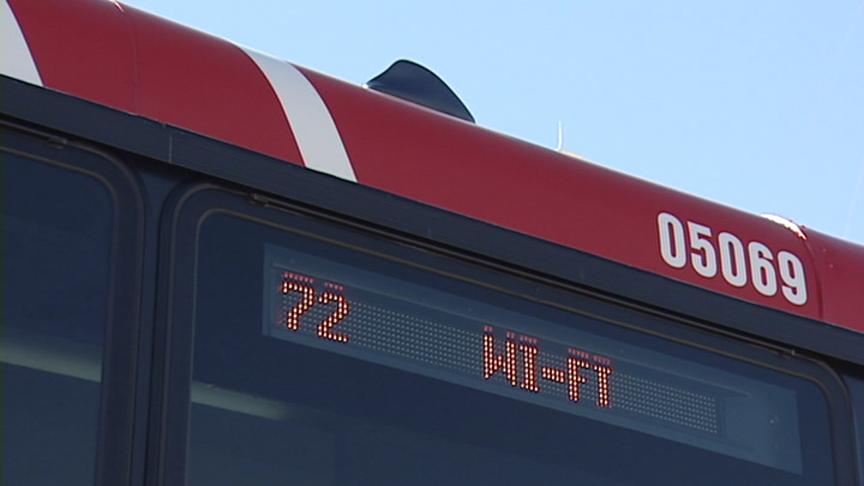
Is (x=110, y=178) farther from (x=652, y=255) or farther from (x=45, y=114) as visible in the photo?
(x=652, y=255)

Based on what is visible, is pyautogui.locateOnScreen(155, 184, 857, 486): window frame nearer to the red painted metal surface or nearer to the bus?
the bus

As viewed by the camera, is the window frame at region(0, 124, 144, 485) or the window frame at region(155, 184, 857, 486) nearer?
the window frame at region(0, 124, 144, 485)

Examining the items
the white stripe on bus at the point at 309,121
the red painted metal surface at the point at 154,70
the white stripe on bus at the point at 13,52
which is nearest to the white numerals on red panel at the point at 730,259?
the white stripe on bus at the point at 309,121

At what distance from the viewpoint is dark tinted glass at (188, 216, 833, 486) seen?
3.35 m

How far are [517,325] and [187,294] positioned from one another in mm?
733

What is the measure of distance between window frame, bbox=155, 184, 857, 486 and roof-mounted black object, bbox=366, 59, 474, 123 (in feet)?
2.09

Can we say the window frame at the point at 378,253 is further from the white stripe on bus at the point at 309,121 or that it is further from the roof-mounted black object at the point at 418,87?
the roof-mounted black object at the point at 418,87

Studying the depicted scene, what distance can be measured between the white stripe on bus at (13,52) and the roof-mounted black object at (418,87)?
1.14 metres

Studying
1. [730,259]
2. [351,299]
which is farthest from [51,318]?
[730,259]

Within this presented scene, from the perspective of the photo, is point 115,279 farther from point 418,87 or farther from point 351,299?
point 418,87

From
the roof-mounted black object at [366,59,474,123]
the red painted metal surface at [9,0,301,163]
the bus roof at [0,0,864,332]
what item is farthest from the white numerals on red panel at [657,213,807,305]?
the red painted metal surface at [9,0,301,163]

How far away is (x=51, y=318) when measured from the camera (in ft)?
10.4

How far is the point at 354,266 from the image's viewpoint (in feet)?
11.6

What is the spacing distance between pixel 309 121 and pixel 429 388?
567 mm
